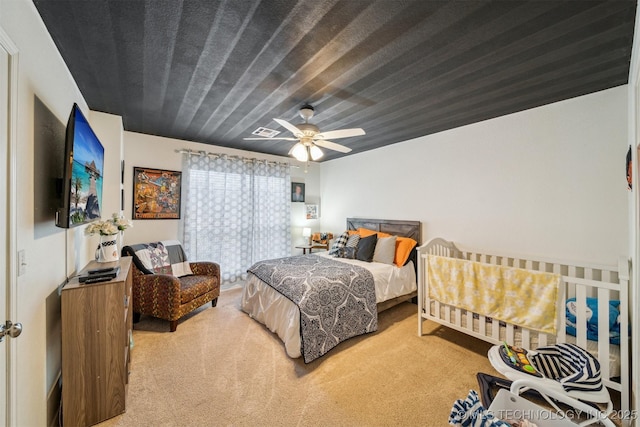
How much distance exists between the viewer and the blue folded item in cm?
179

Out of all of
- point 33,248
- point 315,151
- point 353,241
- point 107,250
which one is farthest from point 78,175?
point 353,241

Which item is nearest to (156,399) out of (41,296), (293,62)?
(41,296)

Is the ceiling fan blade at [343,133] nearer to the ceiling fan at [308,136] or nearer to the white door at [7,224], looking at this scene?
the ceiling fan at [308,136]

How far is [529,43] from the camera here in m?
1.56

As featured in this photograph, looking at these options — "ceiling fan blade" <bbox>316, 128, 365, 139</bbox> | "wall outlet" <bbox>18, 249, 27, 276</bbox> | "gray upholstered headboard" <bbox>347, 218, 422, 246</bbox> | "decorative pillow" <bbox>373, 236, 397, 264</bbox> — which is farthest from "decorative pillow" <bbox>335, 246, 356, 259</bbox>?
"wall outlet" <bbox>18, 249, 27, 276</bbox>

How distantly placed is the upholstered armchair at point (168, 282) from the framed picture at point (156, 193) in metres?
0.52

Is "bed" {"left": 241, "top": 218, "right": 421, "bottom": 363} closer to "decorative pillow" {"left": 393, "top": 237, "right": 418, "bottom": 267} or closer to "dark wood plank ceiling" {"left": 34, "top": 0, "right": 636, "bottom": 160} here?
"decorative pillow" {"left": 393, "top": 237, "right": 418, "bottom": 267}

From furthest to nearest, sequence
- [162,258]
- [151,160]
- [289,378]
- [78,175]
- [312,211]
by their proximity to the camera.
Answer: [312,211], [151,160], [162,258], [289,378], [78,175]

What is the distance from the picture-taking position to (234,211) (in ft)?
13.9

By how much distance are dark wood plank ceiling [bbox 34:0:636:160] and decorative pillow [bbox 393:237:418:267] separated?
172 cm

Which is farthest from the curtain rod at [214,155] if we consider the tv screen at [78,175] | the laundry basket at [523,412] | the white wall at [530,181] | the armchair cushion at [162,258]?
the laundry basket at [523,412]

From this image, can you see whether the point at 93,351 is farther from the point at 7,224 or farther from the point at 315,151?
the point at 315,151

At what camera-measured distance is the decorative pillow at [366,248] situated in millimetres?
3545

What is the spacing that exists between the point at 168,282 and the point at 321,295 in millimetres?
1742
